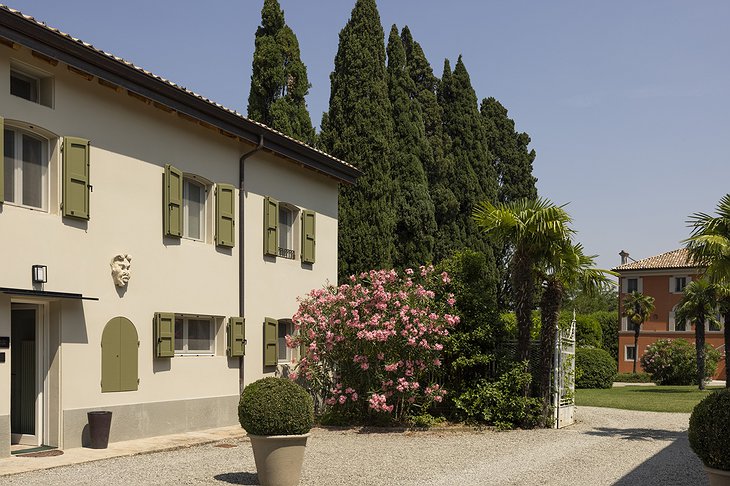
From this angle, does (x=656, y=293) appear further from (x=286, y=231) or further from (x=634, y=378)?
(x=286, y=231)

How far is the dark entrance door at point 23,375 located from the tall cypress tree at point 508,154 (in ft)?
112

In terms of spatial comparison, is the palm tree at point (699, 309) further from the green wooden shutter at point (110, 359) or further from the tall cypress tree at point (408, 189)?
the green wooden shutter at point (110, 359)

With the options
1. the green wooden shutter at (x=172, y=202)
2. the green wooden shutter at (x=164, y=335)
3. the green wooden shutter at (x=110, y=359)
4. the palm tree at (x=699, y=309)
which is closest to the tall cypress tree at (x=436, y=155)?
the palm tree at (x=699, y=309)

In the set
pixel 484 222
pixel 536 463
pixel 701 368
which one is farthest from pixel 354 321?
pixel 701 368

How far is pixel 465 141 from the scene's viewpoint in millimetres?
39875

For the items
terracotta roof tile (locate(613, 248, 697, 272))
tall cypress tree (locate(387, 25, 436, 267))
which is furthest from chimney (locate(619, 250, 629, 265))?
tall cypress tree (locate(387, 25, 436, 267))

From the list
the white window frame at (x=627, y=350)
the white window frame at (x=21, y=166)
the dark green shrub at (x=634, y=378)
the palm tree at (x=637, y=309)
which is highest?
the white window frame at (x=21, y=166)

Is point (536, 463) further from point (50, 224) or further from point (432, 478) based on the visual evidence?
point (50, 224)

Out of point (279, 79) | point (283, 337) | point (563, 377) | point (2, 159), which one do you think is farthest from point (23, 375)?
point (279, 79)

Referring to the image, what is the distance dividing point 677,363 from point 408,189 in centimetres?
2078

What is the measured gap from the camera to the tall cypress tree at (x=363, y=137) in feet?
92.3

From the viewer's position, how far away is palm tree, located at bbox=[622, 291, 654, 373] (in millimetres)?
55094

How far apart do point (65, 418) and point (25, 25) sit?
18.2 ft

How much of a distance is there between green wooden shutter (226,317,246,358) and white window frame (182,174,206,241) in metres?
1.74
